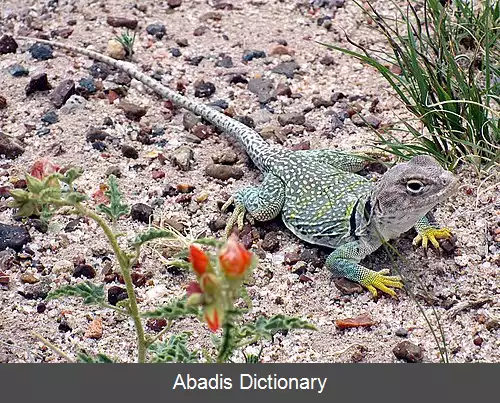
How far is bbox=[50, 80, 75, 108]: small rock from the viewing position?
6.11m

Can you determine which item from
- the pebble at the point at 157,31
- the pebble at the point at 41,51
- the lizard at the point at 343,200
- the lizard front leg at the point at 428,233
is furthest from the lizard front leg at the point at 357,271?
the pebble at the point at 41,51

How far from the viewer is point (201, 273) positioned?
2396 mm

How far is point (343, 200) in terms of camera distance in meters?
4.99

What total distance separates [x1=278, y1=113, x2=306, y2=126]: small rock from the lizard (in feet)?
1.09

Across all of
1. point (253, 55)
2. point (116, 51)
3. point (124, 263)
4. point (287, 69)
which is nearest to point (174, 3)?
point (116, 51)

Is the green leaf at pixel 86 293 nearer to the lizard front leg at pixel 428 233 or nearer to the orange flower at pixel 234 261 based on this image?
the orange flower at pixel 234 261

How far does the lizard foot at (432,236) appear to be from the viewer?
4812 millimetres

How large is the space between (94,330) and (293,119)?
242cm

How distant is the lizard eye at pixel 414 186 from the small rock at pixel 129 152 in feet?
6.90

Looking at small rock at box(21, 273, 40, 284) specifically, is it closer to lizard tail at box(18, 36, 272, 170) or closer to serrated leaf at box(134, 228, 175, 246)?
lizard tail at box(18, 36, 272, 170)

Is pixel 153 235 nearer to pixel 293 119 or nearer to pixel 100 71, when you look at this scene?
pixel 293 119

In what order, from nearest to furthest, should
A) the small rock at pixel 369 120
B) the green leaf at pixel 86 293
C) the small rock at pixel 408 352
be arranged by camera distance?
the green leaf at pixel 86 293 < the small rock at pixel 408 352 < the small rock at pixel 369 120

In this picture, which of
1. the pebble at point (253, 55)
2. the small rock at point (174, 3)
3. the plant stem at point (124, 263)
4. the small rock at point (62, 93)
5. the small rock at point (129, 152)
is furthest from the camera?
the small rock at point (174, 3)
